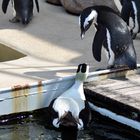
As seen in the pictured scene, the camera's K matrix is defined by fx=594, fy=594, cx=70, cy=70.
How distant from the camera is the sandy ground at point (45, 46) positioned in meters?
5.05

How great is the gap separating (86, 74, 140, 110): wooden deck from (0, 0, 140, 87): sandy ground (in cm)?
32

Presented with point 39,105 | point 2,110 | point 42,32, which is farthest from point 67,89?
point 42,32

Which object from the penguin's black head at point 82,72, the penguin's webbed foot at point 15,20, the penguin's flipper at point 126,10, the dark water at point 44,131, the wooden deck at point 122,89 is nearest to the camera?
the dark water at point 44,131

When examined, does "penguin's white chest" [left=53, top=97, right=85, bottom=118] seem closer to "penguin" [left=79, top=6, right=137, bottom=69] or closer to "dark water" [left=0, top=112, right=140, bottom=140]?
"dark water" [left=0, top=112, right=140, bottom=140]

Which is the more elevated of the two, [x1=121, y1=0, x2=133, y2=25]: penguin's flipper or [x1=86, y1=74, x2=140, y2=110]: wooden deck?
[x1=121, y1=0, x2=133, y2=25]: penguin's flipper

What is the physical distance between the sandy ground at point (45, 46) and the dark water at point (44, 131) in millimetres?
326

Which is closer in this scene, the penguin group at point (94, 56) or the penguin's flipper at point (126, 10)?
the penguin group at point (94, 56)

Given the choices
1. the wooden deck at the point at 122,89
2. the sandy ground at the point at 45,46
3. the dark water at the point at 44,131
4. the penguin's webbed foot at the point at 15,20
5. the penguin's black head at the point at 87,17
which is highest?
the penguin's black head at the point at 87,17

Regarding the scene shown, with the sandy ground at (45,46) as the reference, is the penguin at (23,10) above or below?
above

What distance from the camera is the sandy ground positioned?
5.05 m

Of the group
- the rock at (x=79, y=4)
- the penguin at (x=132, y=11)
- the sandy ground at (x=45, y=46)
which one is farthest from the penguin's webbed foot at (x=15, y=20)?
the penguin at (x=132, y=11)

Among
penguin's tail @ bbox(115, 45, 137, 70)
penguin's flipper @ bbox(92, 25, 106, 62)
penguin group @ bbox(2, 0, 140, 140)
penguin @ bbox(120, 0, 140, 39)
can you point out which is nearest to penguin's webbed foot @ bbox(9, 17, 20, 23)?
penguin @ bbox(120, 0, 140, 39)

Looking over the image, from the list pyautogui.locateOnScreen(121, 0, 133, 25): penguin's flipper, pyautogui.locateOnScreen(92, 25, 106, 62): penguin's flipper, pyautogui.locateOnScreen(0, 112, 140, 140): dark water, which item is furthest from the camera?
pyautogui.locateOnScreen(121, 0, 133, 25): penguin's flipper

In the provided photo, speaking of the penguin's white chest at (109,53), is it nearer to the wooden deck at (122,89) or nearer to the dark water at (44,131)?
the wooden deck at (122,89)
